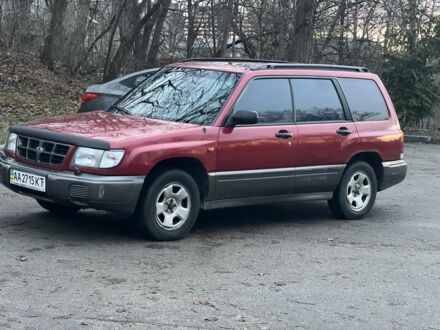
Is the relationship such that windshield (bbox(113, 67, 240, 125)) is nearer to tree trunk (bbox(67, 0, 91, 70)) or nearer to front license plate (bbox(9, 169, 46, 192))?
front license plate (bbox(9, 169, 46, 192))

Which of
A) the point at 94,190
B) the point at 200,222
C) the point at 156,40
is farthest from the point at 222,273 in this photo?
the point at 156,40

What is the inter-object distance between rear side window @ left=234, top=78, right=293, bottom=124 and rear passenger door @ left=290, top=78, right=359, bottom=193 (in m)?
0.13

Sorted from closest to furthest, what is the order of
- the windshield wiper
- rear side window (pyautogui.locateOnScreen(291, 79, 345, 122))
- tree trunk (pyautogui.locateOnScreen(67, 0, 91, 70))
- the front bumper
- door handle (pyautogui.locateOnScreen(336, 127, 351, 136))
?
the front bumper < the windshield wiper < rear side window (pyautogui.locateOnScreen(291, 79, 345, 122)) < door handle (pyautogui.locateOnScreen(336, 127, 351, 136)) < tree trunk (pyautogui.locateOnScreen(67, 0, 91, 70))

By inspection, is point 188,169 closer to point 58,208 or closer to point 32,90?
point 58,208

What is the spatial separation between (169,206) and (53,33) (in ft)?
49.8

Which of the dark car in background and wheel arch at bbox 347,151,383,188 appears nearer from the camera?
wheel arch at bbox 347,151,383,188

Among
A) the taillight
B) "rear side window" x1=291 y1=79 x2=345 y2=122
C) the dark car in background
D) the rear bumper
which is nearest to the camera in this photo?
"rear side window" x1=291 y1=79 x2=345 y2=122

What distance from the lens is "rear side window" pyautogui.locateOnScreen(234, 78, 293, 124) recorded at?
832 cm

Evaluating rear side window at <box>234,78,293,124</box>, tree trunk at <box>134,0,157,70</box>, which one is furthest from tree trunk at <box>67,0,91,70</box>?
rear side window at <box>234,78,293,124</box>

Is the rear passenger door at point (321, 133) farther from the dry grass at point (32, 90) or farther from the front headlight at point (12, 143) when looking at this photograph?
the dry grass at point (32, 90)

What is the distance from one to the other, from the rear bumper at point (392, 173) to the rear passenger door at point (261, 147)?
5.49 feet

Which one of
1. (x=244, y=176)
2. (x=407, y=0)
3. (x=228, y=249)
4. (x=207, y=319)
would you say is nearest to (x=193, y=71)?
(x=244, y=176)

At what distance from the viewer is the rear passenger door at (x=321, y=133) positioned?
871 cm

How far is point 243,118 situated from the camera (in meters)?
7.90
